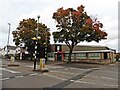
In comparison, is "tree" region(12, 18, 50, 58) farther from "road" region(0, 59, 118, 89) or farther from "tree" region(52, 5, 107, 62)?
"road" region(0, 59, 118, 89)

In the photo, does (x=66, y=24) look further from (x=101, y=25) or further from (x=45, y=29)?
(x=45, y=29)

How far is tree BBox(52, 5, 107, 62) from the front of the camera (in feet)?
139

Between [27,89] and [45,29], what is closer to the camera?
[27,89]

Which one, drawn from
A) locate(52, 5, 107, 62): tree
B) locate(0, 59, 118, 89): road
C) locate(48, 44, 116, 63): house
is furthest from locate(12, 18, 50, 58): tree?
locate(0, 59, 118, 89): road

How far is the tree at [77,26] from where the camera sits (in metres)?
42.2

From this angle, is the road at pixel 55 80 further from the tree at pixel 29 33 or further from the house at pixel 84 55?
the tree at pixel 29 33

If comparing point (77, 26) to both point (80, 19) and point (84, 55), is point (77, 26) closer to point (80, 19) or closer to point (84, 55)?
point (80, 19)

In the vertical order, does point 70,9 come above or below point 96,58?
above

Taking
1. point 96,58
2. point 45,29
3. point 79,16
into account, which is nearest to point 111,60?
point 96,58

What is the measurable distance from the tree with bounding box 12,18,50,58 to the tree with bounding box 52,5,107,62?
12.5 m

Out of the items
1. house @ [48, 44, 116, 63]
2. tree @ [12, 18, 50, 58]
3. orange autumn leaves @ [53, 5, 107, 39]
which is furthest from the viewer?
tree @ [12, 18, 50, 58]

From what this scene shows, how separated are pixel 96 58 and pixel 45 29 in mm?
16793

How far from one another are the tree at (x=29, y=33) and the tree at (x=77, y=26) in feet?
41.1

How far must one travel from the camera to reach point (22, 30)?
5828cm
